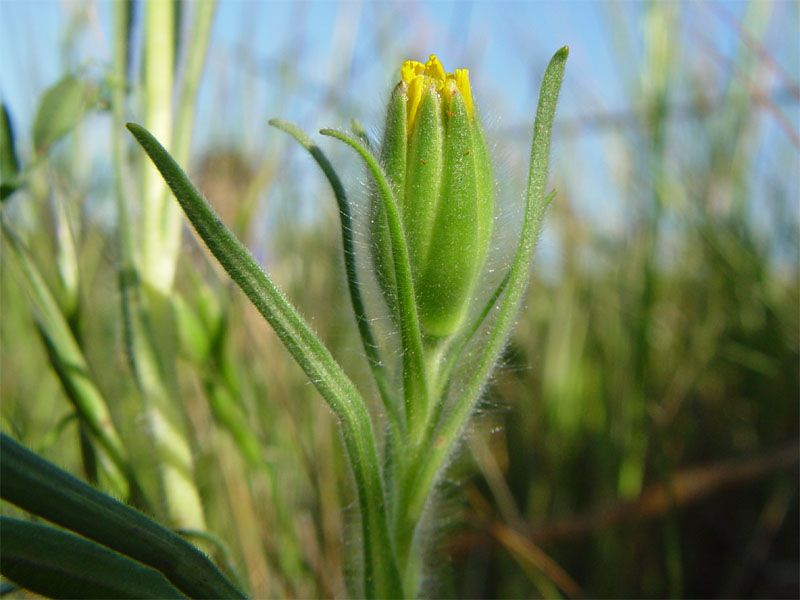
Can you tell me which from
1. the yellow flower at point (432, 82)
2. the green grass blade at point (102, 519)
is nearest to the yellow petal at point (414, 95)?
the yellow flower at point (432, 82)

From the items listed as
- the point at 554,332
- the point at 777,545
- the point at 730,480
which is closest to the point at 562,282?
the point at 554,332

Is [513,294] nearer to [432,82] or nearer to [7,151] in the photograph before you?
[432,82]

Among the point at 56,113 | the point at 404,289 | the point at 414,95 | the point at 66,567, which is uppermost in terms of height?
the point at 56,113

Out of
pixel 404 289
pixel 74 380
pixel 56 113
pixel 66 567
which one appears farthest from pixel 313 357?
pixel 56 113

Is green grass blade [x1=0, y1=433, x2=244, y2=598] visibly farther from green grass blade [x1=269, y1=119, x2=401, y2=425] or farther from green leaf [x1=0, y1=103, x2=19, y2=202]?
green leaf [x1=0, y1=103, x2=19, y2=202]

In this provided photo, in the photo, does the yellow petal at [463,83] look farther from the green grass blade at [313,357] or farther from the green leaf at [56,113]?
the green leaf at [56,113]

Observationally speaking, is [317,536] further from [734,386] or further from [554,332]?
[734,386]
